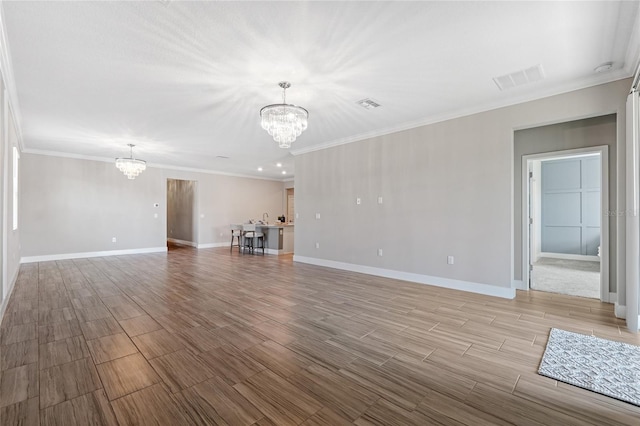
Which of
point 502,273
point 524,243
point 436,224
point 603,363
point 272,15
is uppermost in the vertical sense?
point 272,15

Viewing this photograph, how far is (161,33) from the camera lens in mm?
2602

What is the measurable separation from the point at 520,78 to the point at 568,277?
4416 mm

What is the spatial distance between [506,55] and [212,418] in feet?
13.3

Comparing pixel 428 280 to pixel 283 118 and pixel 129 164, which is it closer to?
pixel 283 118

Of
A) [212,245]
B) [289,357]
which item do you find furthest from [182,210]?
[289,357]

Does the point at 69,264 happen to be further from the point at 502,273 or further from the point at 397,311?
the point at 502,273

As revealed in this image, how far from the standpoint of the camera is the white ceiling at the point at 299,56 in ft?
7.68

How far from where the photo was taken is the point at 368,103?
4.24 m

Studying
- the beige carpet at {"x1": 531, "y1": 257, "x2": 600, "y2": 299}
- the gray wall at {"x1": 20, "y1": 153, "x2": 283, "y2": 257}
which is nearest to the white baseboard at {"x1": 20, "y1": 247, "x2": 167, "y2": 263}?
the gray wall at {"x1": 20, "y1": 153, "x2": 283, "y2": 257}

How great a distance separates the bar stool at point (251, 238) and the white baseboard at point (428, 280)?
9.65 ft

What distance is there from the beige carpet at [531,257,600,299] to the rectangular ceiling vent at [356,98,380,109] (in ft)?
13.3

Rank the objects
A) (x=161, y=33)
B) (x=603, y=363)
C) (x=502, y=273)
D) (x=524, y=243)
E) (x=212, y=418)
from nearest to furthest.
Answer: (x=212, y=418), (x=603, y=363), (x=161, y=33), (x=502, y=273), (x=524, y=243)

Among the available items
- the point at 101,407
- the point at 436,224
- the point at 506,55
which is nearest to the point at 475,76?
the point at 506,55

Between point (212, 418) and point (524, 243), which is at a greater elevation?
point (524, 243)
